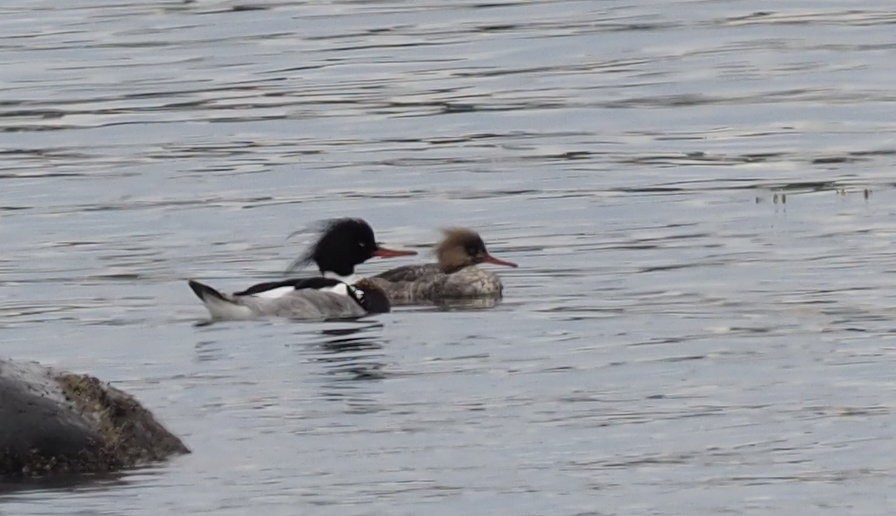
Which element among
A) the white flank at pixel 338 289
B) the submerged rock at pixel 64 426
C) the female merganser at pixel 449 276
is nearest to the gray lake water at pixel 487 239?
the submerged rock at pixel 64 426

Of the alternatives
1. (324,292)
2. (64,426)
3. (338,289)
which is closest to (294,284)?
(324,292)

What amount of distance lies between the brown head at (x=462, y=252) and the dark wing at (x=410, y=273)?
92 mm

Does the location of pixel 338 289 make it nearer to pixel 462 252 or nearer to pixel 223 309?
pixel 462 252

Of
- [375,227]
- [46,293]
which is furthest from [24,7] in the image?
[46,293]

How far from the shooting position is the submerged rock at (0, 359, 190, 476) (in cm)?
1144

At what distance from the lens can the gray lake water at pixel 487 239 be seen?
1161cm

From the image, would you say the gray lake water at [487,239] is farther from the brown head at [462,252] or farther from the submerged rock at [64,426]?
the brown head at [462,252]

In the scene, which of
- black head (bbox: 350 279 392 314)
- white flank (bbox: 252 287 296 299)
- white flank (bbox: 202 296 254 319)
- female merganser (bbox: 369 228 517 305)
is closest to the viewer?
white flank (bbox: 202 296 254 319)

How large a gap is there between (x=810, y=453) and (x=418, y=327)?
6.15 meters

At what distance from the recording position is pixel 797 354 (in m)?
14.4

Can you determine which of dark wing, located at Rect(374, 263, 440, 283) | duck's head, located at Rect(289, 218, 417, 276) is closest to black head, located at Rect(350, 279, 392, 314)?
dark wing, located at Rect(374, 263, 440, 283)

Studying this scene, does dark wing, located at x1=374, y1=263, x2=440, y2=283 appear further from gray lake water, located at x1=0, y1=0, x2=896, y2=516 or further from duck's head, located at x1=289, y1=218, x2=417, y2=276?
gray lake water, located at x1=0, y1=0, x2=896, y2=516

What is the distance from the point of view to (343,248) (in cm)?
2042

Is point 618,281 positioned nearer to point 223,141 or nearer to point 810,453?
point 810,453
